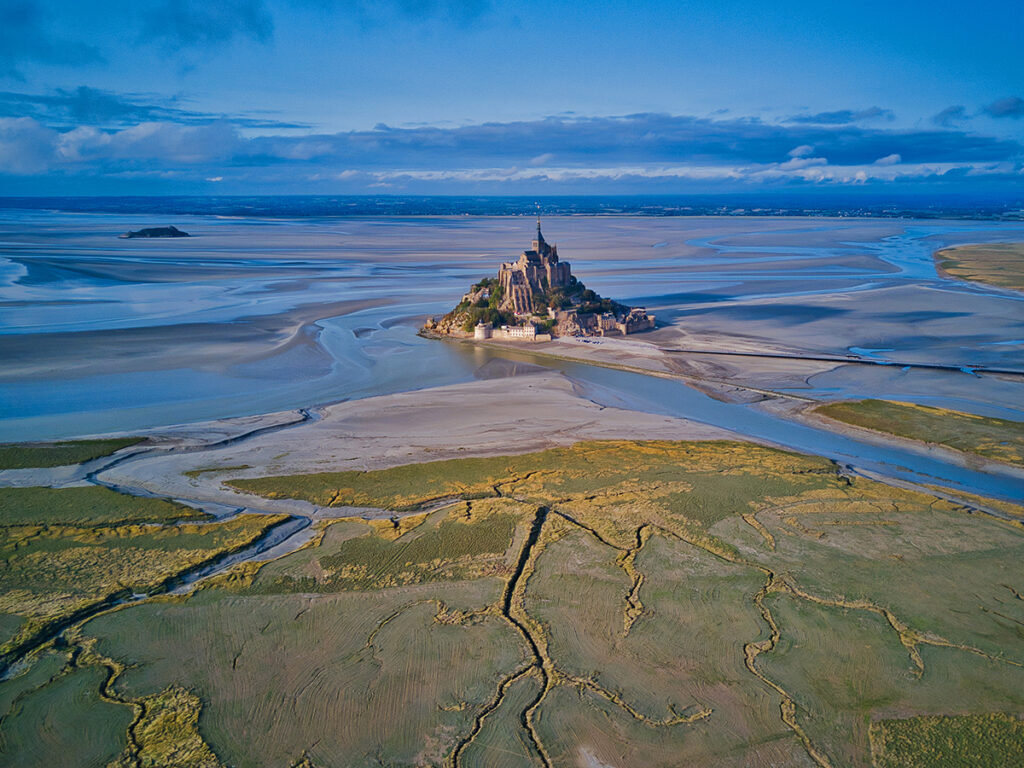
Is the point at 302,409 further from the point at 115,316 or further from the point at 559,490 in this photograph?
the point at 115,316

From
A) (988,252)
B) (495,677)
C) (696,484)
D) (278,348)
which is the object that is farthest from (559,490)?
(988,252)

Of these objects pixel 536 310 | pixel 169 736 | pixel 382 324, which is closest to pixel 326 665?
pixel 169 736

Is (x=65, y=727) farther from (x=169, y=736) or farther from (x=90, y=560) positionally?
(x=90, y=560)

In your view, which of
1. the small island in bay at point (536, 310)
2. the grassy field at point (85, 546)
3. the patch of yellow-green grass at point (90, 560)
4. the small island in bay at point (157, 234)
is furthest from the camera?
the small island in bay at point (157, 234)

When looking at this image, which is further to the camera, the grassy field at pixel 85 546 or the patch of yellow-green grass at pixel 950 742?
the grassy field at pixel 85 546

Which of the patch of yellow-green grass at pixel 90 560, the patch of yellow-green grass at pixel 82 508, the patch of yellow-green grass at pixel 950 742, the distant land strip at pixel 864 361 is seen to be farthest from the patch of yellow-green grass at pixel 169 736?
the distant land strip at pixel 864 361

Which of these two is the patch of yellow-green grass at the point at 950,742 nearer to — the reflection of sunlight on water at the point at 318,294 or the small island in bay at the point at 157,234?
the reflection of sunlight on water at the point at 318,294

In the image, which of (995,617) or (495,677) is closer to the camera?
(495,677)
